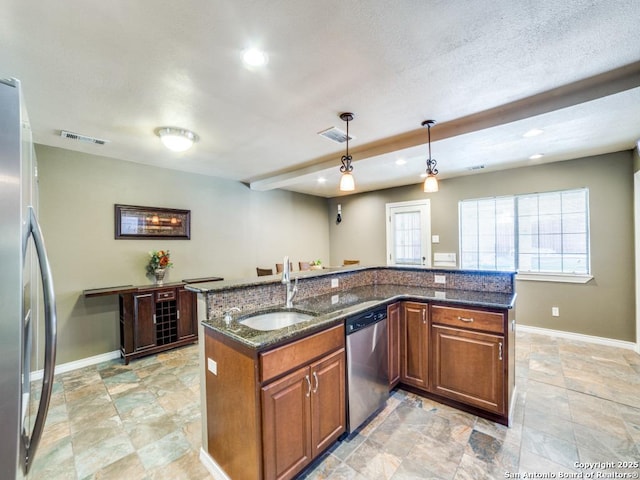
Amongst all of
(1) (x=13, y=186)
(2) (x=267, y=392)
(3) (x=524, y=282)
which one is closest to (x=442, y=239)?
(3) (x=524, y=282)

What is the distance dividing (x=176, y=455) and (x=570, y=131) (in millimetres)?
4593

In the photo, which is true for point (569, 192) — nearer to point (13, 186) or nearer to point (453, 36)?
point (453, 36)

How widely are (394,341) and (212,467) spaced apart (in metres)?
1.67

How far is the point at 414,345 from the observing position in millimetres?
2635

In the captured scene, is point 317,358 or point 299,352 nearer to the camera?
point 299,352

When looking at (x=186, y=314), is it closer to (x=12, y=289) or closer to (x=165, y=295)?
(x=165, y=295)

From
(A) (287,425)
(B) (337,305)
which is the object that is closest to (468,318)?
(B) (337,305)

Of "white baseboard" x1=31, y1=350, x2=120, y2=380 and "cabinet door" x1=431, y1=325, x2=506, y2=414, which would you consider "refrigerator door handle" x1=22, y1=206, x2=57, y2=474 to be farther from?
"white baseboard" x1=31, y1=350, x2=120, y2=380

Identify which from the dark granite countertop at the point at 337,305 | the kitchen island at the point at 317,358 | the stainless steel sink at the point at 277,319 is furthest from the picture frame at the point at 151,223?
the stainless steel sink at the point at 277,319

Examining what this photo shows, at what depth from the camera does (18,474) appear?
75 cm

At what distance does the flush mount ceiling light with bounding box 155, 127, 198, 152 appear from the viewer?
2744mm

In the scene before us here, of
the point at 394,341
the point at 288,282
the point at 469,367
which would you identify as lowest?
the point at 469,367

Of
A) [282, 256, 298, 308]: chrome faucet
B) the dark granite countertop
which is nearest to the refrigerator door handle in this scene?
the dark granite countertop

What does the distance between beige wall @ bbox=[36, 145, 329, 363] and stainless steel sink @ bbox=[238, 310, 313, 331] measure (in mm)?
2664
